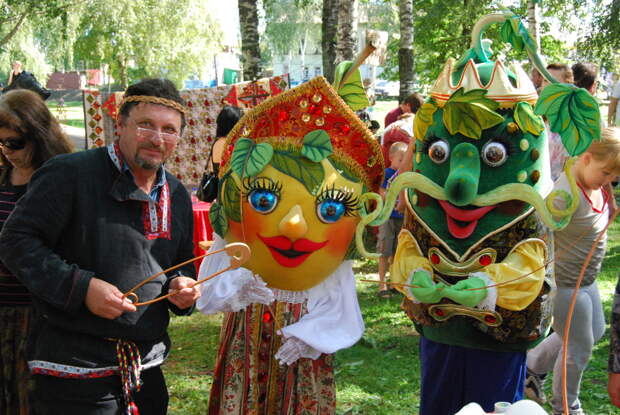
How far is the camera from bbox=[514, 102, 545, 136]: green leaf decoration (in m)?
2.38

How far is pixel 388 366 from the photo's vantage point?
420cm

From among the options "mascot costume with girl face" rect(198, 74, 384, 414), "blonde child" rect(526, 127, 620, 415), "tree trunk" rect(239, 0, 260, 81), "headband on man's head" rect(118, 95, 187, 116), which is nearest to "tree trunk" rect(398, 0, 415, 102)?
"tree trunk" rect(239, 0, 260, 81)

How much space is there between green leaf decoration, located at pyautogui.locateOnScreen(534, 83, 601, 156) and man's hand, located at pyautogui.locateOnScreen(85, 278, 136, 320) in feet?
5.16

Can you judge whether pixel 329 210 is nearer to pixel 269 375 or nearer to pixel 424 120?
pixel 424 120

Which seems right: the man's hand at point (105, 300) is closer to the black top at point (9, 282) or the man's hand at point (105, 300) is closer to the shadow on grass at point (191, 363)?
the black top at point (9, 282)

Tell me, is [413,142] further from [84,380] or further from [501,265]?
[84,380]

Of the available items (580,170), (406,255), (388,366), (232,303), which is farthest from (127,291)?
(388,366)

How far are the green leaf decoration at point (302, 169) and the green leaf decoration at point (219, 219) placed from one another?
32cm

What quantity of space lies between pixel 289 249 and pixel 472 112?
0.90 metres

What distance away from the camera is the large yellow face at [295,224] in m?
2.59

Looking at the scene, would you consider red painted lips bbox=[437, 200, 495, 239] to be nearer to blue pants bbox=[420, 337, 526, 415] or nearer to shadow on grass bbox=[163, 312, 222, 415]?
blue pants bbox=[420, 337, 526, 415]

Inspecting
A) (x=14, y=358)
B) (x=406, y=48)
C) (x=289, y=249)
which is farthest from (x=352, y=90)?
(x=406, y=48)

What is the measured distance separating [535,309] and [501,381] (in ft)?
1.07

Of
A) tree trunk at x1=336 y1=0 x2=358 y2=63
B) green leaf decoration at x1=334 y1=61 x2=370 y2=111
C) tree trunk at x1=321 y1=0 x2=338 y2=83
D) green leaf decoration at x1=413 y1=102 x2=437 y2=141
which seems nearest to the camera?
green leaf decoration at x1=413 y1=102 x2=437 y2=141
